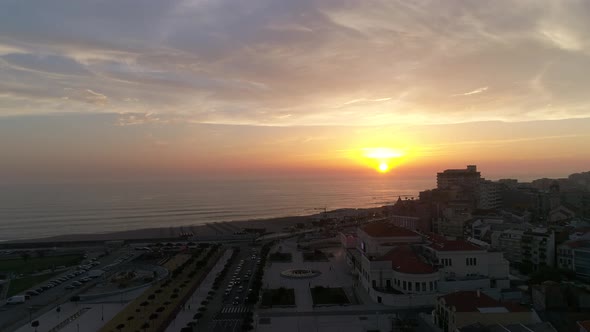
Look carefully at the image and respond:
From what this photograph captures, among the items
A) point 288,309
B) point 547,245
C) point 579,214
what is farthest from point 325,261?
point 579,214

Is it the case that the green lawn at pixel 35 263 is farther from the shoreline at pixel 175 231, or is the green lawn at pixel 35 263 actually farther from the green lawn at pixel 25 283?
the shoreline at pixel 175 231

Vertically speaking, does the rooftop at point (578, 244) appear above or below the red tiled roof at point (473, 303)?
above

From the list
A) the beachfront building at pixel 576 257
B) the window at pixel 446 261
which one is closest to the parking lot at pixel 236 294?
the window at pixel 446 261

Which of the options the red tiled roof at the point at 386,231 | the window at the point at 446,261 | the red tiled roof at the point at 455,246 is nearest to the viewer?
the window at the point at 446,261

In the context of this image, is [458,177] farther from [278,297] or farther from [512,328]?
[512,328]

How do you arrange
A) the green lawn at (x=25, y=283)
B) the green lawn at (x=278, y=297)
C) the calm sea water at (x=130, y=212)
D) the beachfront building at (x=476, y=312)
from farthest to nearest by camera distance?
the calm sea water at (x=130, y=212)
the green lawn at (x=25, y=283)
the green lawn at (x=278, y=297)
the beachfront building at (x=476, y=312)

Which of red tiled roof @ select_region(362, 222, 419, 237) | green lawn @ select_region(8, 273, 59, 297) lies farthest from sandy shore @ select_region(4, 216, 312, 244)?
red tiled roof @ select_region(362, 222, 419, 237)
